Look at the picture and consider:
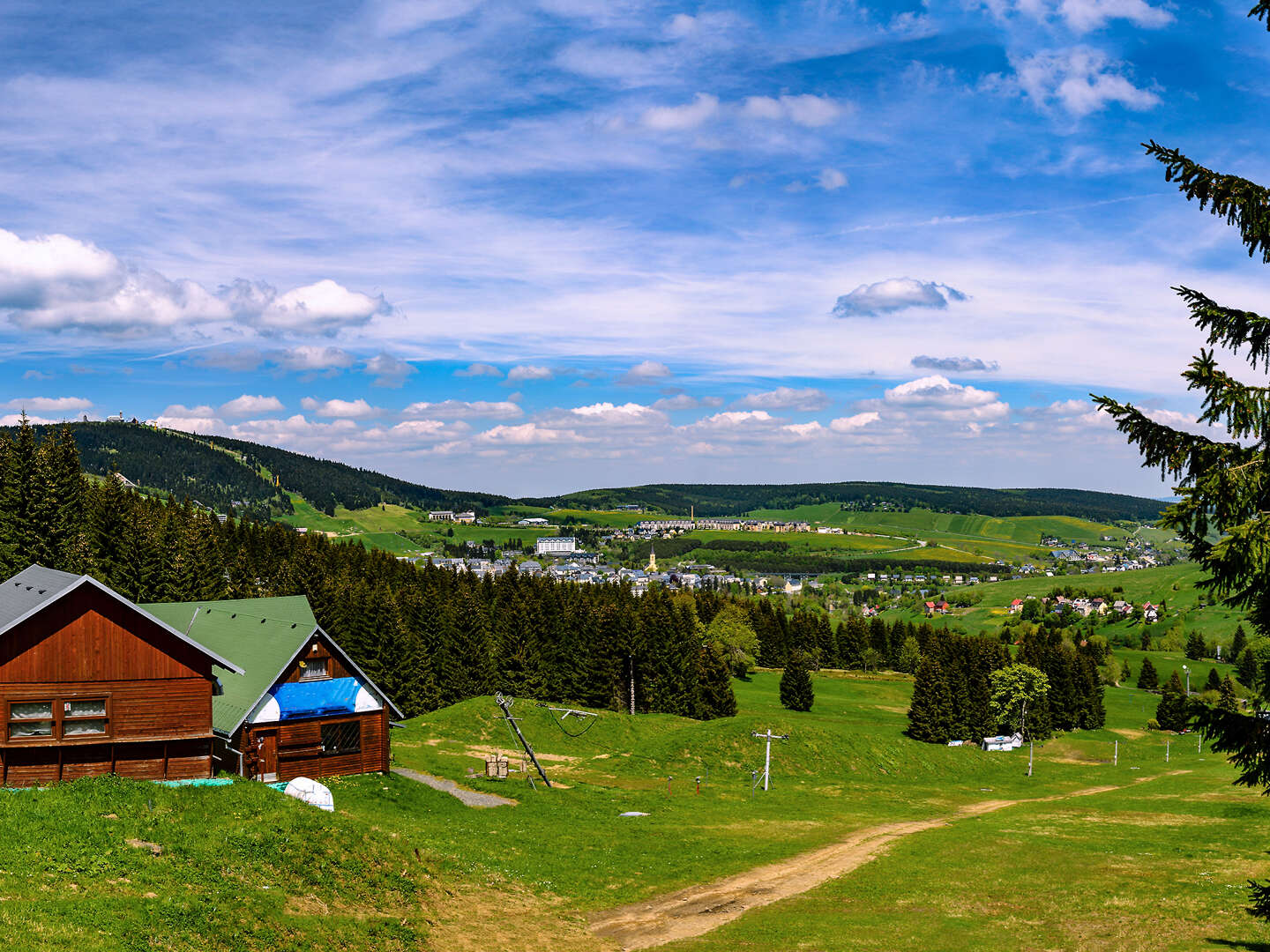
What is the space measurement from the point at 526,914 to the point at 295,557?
3490 inches

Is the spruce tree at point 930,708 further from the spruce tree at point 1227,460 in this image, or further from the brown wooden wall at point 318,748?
the spruce tree at point 1227,460

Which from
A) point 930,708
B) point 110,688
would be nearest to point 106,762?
point 110,688

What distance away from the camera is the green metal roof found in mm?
44469

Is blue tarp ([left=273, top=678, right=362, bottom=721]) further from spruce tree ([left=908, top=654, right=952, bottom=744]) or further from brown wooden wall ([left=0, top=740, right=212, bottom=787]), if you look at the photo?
spruce tree ([left=908, top=654, right=952, bottom=744])

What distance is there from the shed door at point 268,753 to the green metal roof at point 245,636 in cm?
229

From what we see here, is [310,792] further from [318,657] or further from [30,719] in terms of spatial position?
[318,657]

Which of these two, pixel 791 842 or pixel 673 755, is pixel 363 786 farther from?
pixel 673 755

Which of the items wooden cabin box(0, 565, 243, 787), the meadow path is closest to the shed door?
wooden cabin box(0, 565, 243, 787)

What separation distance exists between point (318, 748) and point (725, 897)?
25305 millimetres

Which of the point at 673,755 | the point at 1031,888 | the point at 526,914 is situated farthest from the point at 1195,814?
the point at 526,914

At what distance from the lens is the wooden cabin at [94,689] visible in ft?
112

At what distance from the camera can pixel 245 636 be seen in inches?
1943

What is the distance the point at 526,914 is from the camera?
88.9ft

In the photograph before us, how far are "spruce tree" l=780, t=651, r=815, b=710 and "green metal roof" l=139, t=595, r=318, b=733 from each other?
80.4m
